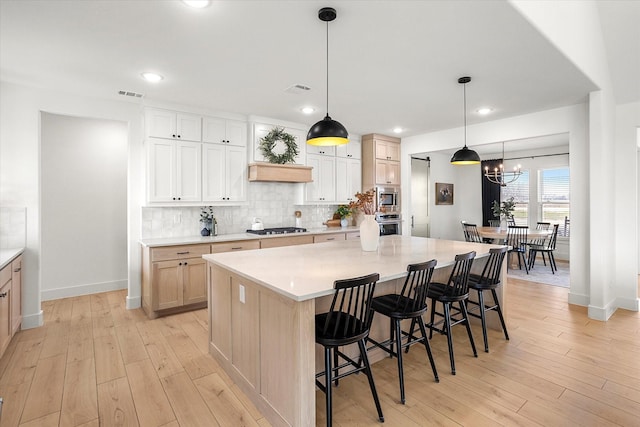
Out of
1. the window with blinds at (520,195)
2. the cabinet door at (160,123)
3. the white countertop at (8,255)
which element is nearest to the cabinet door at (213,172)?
the cabinet door at (160,123)

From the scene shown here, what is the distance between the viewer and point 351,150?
6.18 metres

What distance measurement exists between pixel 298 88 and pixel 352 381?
296 cm

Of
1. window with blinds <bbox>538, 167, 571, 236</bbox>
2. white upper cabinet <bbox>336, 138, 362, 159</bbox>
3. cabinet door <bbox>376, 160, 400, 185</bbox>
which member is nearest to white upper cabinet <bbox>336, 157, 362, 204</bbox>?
white upper cabinet <bbox>336, 138, 362, 159</bbox>

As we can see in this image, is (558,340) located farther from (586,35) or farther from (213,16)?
(213,16)

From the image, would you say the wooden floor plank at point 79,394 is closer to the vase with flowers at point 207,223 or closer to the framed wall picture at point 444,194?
the vase with flowers at point 207,223

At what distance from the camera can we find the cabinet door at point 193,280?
4.10m

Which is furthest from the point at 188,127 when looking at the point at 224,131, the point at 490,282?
the point at 490,282

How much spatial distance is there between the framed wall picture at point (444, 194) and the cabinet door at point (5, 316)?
777 centimetres

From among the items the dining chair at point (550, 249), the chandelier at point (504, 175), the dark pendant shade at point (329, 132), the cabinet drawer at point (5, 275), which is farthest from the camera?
the chandelier at point (504, 175)

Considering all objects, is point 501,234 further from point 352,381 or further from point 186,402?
point 186,402

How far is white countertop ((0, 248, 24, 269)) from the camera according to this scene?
2.85 m

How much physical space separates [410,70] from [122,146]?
4412mm

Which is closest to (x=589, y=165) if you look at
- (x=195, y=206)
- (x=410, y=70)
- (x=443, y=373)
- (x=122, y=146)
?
(x=410, y=70)

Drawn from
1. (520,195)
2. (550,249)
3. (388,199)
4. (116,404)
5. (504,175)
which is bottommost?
(116,404)
